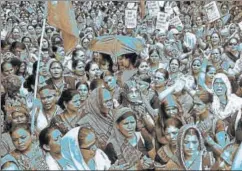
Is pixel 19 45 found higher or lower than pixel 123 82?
higher

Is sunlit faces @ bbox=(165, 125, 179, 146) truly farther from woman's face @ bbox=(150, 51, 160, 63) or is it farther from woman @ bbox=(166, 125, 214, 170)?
woman's face @ bbox=(150, 51, 160, 63)

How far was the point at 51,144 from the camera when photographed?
9.62 ft

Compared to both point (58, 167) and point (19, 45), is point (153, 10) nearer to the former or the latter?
point (19, 45)

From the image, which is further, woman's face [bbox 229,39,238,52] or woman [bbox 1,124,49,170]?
woman's face [bbox 229,39,238,52]

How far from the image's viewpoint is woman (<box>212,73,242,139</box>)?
3012 mm

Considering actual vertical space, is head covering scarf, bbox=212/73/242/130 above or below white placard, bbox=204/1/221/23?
below

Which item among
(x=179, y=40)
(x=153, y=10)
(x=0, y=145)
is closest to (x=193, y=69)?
(x=179, y=40)

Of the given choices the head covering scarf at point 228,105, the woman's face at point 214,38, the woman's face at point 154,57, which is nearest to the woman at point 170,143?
the head covering scarf at point 228,105

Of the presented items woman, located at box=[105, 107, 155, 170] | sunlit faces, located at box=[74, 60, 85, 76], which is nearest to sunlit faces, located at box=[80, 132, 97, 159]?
woman, located at box=[105, 107, 155, 170]

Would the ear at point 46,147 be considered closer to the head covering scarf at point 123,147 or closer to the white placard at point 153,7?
the head covering scarf at point 123,147

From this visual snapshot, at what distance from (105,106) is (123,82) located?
0.55ft

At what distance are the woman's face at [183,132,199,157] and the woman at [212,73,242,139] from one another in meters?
0.19

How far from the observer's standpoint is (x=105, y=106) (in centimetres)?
296

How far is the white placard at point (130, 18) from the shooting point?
118 inches
